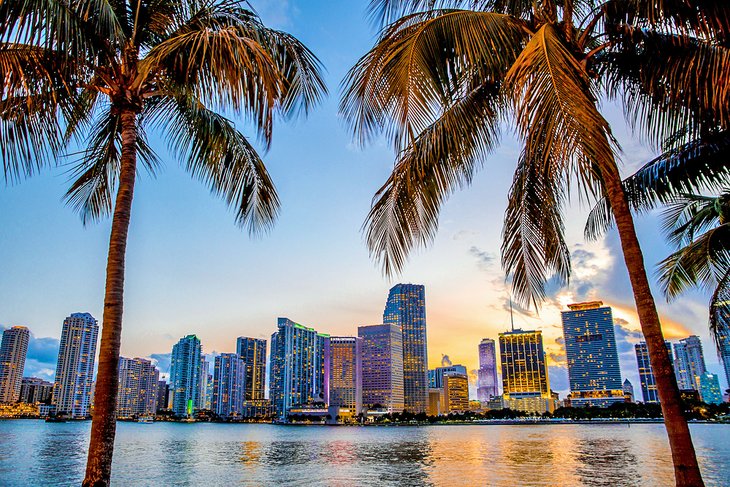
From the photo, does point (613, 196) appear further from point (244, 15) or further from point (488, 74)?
point (244, 15)

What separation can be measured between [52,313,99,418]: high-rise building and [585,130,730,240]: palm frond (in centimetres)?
14539

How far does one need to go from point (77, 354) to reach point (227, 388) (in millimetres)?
58184

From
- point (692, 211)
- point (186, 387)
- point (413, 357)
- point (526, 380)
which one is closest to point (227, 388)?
point (186, 387)

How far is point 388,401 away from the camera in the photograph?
16712cm

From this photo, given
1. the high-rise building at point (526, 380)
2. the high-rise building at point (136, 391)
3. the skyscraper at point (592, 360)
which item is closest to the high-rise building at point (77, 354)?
the high-rise building at point (136, 391)

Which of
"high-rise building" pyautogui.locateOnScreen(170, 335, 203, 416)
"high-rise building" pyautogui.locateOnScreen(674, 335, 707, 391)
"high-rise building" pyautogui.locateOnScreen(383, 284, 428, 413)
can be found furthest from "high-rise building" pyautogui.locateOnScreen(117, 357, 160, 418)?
"high-rise building" pyautogui.locateOnScreen(674, 335, 707, 391)

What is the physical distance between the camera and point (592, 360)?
17450cm

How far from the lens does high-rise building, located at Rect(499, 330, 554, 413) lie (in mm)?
177000

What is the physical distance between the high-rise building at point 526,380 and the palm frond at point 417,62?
179m

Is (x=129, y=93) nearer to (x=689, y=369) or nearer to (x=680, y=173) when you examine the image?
(x=680, y=173)

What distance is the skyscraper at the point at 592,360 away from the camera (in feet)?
555

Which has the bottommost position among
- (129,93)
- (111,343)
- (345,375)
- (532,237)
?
(111,343)

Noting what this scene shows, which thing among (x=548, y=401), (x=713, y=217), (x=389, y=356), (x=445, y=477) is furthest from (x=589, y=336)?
(x=713, y=217)

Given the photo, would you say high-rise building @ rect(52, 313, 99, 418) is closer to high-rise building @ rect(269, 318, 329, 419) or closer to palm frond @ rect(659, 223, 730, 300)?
high-rise building @ rect(269, 318, 329, 419)
